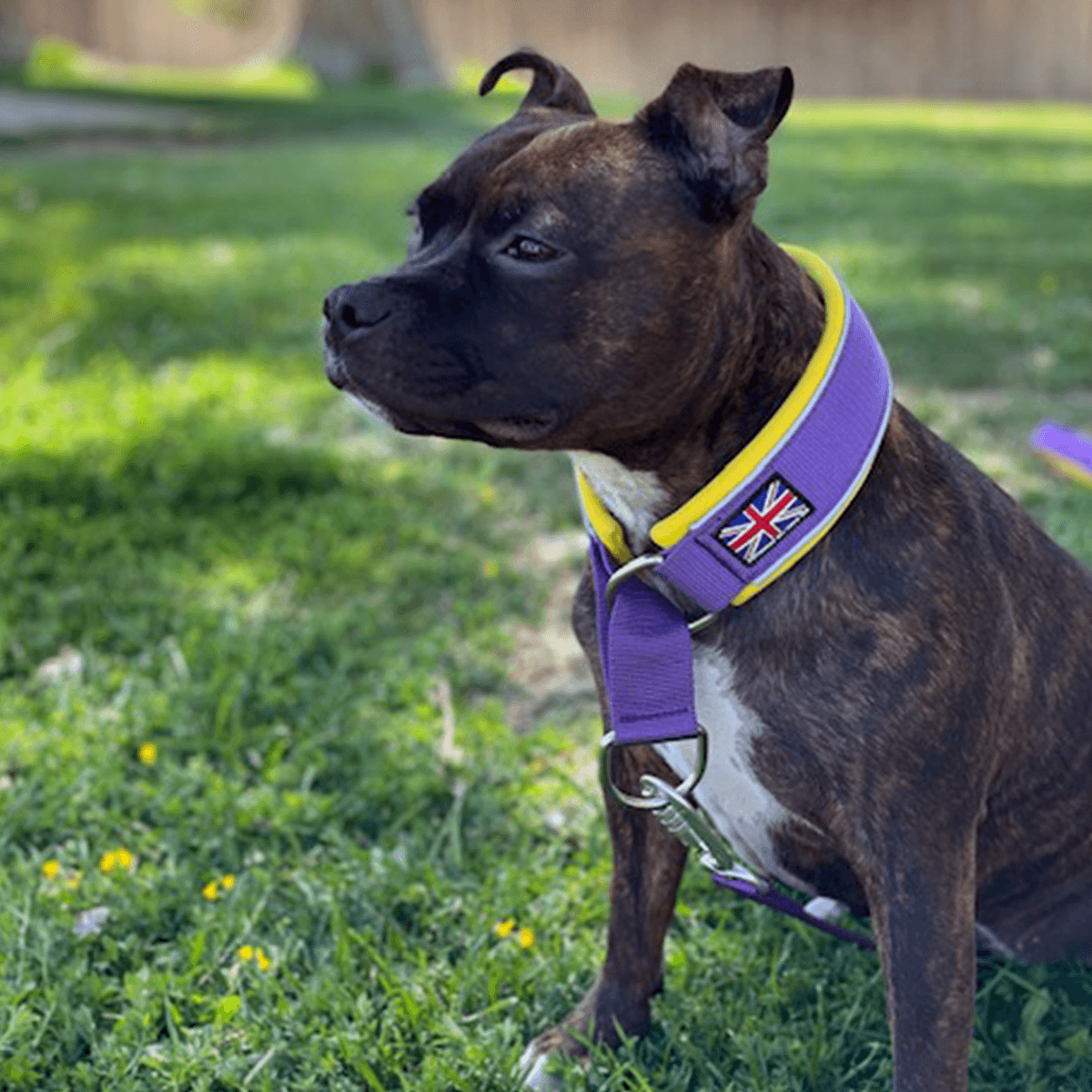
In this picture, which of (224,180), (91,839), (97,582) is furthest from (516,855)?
(224,180)

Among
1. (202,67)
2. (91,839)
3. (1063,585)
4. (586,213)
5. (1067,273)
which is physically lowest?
(202,67)

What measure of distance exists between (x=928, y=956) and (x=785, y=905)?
1.63 feet

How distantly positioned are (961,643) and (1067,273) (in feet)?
20.7

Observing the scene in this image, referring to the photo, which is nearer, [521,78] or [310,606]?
[310,606]

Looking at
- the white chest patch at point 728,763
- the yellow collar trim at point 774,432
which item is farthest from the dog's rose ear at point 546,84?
the white chest patch at point 728,763

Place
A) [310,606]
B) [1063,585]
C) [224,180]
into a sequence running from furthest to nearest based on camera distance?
[224,180] < [310,606] < [1063,585]

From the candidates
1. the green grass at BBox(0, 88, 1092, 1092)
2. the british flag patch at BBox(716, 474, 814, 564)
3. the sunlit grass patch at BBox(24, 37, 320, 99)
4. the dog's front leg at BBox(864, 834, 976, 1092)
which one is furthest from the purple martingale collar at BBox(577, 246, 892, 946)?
the sunlit grass patch at BBox(24, 37, 320, 99)

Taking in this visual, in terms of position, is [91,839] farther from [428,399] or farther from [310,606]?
[428,399]

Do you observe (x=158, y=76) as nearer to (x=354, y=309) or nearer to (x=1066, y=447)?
(x=1066, y=447)

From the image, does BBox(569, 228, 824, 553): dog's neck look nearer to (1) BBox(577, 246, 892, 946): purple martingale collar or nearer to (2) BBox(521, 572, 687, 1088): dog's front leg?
(1) BBox(577, 246, 892, 946): purple martingale collar

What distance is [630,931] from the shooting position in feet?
8.20

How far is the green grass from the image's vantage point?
8.22 feet

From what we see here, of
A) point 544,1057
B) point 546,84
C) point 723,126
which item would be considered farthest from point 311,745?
point 723,126

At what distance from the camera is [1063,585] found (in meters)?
2.35
